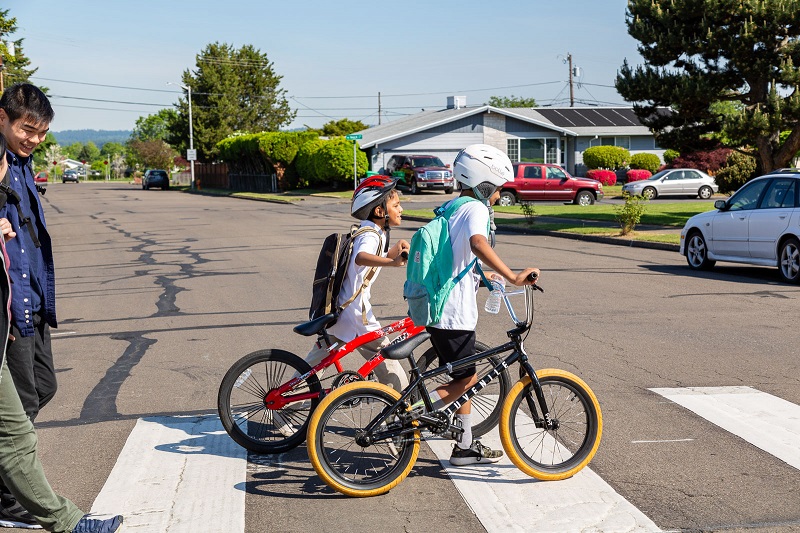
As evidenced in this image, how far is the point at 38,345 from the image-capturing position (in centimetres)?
480

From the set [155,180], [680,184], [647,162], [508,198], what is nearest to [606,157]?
[647,162]

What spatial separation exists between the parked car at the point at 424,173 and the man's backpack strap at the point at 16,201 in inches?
1733

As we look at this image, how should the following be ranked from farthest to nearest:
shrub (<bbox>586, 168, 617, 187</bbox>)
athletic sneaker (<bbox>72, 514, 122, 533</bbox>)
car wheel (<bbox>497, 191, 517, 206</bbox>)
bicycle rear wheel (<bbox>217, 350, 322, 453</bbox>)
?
shrub (<bbox>586, 168, 617, 187</bbox>) → car wheel (<bbox>497, 191, 517, 206</bbox>) → bicycle rear wheel (<bbox>217, 350, 322, 453</bbox>) → athletic sneaker (<bbox>72, 514, 122, 533</bbox>)

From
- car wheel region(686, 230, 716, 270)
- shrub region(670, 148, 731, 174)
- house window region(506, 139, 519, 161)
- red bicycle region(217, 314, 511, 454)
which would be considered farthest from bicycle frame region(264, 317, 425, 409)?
house window region(506, 139, 519, 161)

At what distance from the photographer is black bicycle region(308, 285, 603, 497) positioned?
5160 mm

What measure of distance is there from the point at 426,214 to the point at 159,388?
24.4m

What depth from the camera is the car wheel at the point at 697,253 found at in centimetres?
1606

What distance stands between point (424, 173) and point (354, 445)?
44.5 metres

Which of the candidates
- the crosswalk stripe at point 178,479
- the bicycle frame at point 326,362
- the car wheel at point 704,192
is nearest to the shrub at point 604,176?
the car wheel at point 704,192

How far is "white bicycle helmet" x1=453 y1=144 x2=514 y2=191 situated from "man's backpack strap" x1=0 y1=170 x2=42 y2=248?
2.27 m

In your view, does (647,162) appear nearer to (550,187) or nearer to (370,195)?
(550,187)

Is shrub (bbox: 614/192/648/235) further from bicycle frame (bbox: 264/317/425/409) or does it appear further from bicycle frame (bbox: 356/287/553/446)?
bicycle frame (bbox: 356/287/553/446)

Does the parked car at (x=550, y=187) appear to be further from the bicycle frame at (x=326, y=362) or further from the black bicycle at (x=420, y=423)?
the black bicycle at (x=420, y=423)

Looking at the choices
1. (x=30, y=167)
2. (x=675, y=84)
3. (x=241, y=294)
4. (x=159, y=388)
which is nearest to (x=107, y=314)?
(x=241, y=294)
